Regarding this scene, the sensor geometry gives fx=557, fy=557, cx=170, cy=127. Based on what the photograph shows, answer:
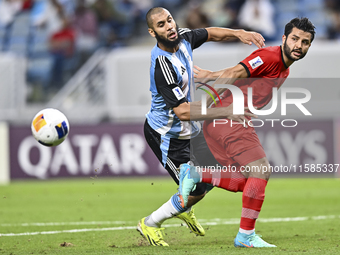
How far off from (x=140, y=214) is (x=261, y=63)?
11.9ft

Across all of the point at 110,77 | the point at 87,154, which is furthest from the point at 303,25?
the point at 110,77

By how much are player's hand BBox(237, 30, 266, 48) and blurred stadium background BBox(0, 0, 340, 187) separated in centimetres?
632

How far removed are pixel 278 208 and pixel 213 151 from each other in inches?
127

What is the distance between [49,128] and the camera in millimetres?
5816

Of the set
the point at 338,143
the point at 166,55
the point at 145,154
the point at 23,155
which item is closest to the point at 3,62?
the point at 23,155

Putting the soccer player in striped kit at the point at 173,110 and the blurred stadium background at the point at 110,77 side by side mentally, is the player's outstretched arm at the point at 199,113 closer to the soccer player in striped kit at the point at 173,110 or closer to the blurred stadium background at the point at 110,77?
the soccer player in striped kit at the point at 173,110

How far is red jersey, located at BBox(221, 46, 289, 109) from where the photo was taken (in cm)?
510

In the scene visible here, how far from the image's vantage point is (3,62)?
13.8m

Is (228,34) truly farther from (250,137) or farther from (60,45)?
(60,45)

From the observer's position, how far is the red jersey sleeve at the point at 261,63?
5074 millimetres

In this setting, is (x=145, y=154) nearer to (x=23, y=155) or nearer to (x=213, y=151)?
(x=23, y=155)

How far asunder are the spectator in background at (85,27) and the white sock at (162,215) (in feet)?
34.8

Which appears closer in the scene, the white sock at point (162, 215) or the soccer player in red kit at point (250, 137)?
the soccer player in red kit at point (250, 137)

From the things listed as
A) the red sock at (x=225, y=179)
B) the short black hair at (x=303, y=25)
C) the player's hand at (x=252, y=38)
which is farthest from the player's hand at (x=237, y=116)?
the short black hair at (x=303, y=25)
